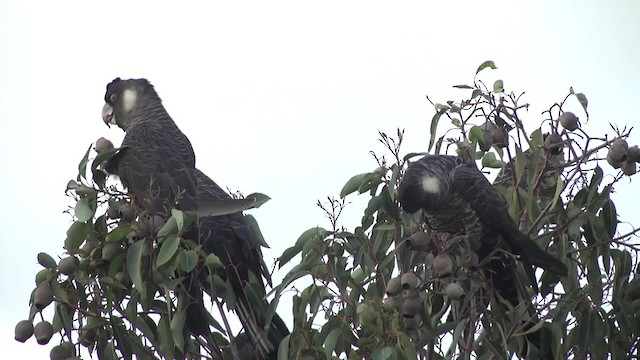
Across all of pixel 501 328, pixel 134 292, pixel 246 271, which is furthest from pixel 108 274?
pixel 501 328

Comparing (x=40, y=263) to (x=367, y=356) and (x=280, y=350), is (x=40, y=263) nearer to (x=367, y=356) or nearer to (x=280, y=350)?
(x=280, y=350)

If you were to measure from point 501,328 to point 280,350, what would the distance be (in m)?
0.73

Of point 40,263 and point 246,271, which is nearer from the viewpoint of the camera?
point 40,263

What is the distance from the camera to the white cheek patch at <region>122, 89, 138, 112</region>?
4507mm

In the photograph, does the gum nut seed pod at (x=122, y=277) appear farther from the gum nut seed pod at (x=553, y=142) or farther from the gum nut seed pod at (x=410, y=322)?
the gum nut seed pod at (x=553, y=142)

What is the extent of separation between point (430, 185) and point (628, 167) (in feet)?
2.24

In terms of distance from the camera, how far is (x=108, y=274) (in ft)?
9.37

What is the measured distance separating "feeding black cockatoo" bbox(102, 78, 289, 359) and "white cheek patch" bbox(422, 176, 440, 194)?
649 mm

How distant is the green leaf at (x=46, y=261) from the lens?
9.08ft

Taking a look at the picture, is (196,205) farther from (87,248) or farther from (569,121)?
(569,121)

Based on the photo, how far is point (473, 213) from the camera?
3.56 m

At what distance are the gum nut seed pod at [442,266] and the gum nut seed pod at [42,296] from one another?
1.21 metres

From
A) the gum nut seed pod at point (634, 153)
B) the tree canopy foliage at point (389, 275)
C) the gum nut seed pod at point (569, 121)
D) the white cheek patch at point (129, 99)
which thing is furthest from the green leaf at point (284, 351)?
the white cheek patch at point (129, 99)

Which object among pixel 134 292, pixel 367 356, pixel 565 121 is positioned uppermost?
pixel 565 121
